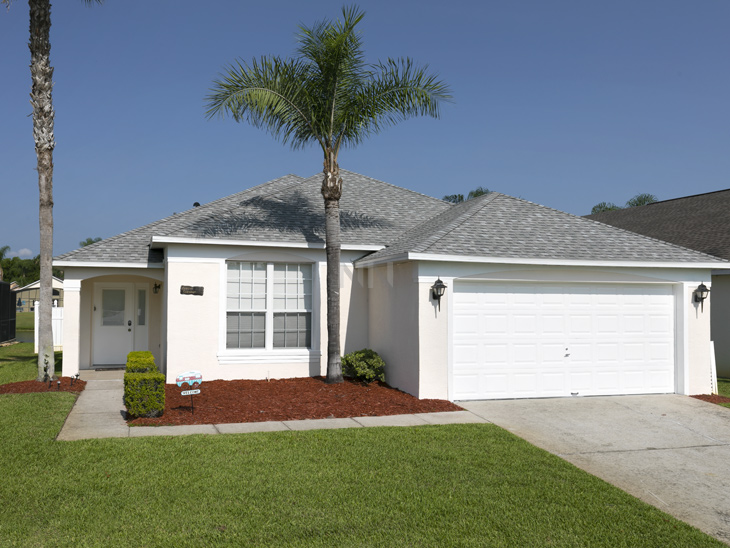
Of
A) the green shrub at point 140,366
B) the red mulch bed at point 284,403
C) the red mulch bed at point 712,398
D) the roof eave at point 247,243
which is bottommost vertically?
the red mulch bed at point 712,398

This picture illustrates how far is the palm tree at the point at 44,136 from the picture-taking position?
42.9ft

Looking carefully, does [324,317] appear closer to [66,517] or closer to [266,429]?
[266,429]

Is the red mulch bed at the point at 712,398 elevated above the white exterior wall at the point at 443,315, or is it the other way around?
the white exterior wall at the point at 443,315

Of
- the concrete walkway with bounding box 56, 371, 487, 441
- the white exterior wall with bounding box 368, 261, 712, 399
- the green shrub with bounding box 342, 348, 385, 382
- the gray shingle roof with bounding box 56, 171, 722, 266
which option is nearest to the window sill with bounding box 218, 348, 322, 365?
the green shrub with bounding box 342, 348, 385, 382

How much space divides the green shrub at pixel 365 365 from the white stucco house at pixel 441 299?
0.81ft

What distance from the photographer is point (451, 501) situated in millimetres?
6004

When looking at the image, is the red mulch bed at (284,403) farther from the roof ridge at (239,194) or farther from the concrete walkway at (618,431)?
the roof ridge at (239,194)

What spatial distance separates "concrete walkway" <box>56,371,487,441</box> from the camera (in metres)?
8.55

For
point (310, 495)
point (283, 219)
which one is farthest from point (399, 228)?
point (310, 495)

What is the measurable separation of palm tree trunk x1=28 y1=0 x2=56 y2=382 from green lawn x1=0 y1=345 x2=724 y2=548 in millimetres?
5284

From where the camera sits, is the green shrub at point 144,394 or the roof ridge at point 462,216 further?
the roof ridge at point 462,216

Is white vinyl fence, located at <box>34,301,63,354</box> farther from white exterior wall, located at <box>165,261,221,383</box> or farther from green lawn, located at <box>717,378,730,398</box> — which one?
green lawn, located at <box>717,378,730,398</box>

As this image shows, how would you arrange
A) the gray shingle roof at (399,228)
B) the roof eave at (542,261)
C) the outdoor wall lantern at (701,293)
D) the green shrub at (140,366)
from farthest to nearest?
1. the outdoor wall lantern at (701,293)
2. the gray shingle roof at (399,228)
3. the roof eave at (542,261)
4. the green shrub at (140,366)

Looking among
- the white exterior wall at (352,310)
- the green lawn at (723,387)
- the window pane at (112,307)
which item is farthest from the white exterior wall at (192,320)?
the green lawn at (723,387)
